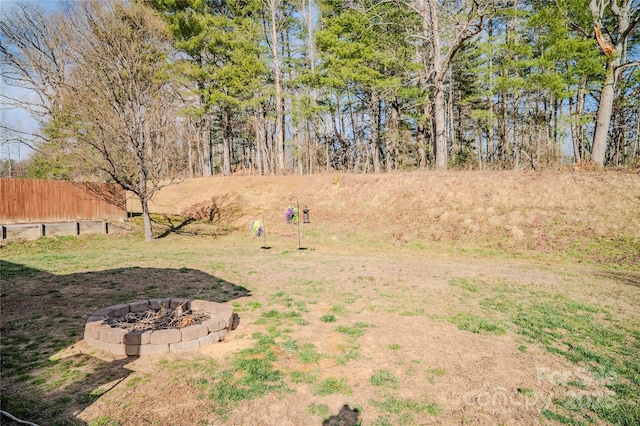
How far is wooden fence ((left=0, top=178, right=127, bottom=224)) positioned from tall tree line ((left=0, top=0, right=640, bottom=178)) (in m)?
1.30

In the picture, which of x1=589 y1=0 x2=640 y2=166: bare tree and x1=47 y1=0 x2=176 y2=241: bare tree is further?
x1=589 y1=0 x2=640 y2=166: bare tree

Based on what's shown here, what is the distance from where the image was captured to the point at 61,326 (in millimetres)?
5496

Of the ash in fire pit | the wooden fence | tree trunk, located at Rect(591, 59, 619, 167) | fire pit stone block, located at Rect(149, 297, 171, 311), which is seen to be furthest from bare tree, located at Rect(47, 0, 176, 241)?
tree trunk, located at Rect(591, 59, 619, 167)

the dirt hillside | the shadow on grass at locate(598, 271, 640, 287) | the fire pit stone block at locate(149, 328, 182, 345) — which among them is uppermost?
the dirt hillside

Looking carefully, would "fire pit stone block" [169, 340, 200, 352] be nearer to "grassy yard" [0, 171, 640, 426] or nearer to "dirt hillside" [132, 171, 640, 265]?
"grassy yard" [0, 171, 640, 426]

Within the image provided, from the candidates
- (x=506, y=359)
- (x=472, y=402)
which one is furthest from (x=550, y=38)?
(x=472, y=402)

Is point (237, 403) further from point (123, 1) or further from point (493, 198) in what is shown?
point (123, 1)

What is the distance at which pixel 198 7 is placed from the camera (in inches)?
900

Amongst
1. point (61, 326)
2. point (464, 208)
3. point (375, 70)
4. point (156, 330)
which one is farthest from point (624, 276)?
point (375, 70)

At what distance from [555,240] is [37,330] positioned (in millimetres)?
16073

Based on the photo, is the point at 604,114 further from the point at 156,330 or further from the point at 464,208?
the point at 156,330

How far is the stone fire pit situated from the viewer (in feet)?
15.2

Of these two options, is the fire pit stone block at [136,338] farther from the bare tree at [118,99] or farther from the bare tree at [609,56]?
the bare tree at [609,56]

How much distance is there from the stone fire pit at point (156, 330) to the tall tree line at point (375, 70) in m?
10.3
